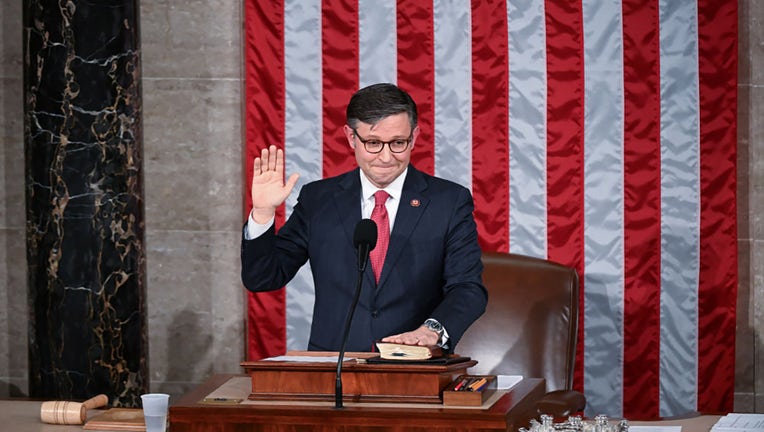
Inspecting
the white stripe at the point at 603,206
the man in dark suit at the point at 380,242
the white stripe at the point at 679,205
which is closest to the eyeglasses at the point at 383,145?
the man in dark suit at the point at 380,242

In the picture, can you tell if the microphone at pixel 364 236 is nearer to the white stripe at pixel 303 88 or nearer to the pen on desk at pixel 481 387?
A: the pen on desk at pixel 481 387

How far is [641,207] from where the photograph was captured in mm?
4574

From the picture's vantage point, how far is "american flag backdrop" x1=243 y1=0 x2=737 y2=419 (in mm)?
4539

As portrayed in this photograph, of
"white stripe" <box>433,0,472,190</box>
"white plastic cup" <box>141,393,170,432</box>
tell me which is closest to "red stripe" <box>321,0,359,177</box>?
"white stripe" <box>433,0,472,190</box>

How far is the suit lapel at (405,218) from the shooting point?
9.95 ft

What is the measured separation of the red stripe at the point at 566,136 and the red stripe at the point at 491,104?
19 centimetres

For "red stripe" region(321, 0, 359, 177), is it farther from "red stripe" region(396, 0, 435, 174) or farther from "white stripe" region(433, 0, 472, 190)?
"white stripe" region(433, 0, 472, 190)

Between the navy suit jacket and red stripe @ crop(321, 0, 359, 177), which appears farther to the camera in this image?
red stripe @ crop(321, 0, 359, 177)

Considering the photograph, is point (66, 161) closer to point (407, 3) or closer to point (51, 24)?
point (51, 24)

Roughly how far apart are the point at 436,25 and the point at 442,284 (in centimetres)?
186

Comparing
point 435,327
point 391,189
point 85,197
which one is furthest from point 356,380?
point 85,197

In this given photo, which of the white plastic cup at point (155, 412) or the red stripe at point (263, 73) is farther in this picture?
the red stripe at point (263, 73)

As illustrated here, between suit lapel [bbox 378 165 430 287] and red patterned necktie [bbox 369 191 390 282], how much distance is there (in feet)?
0.09

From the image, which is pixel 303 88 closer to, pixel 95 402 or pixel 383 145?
pixel 383 145
